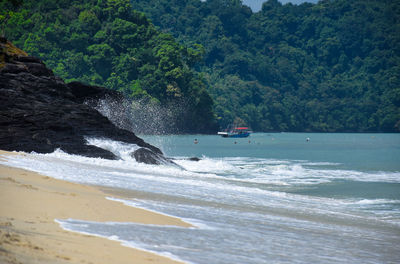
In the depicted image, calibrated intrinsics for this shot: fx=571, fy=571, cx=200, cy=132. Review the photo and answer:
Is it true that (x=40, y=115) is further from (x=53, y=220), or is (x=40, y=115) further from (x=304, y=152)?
(x=304, y=152)

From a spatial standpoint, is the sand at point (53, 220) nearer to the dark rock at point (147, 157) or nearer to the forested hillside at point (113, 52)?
the dark rock at point (147, 157)

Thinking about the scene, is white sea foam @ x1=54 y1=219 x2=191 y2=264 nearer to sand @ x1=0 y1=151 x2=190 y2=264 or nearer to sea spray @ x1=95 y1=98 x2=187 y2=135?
sand @ x1=0 y1=151 x2=190 y2=264

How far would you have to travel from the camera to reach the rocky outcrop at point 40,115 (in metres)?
24.8

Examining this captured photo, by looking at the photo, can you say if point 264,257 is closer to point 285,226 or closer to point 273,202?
point 285,226

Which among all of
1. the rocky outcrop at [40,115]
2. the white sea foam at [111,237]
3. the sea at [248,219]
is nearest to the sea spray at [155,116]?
the rocky outcrop at [40,115]

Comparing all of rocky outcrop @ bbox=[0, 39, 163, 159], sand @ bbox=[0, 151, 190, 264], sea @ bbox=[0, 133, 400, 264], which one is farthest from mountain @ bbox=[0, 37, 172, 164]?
sand @ bbox=[0, 151, 190, 264]

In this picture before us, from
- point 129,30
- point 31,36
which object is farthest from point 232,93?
point 31,36

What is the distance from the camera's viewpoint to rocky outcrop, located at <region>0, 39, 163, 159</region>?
81.2ft

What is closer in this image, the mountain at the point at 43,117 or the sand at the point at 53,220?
the sand at the point at 53,220

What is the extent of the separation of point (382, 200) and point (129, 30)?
4026 inches

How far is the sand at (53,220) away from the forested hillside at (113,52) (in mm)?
95147

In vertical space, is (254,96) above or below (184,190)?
above

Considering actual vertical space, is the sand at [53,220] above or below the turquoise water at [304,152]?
below

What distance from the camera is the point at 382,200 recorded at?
2069cm
